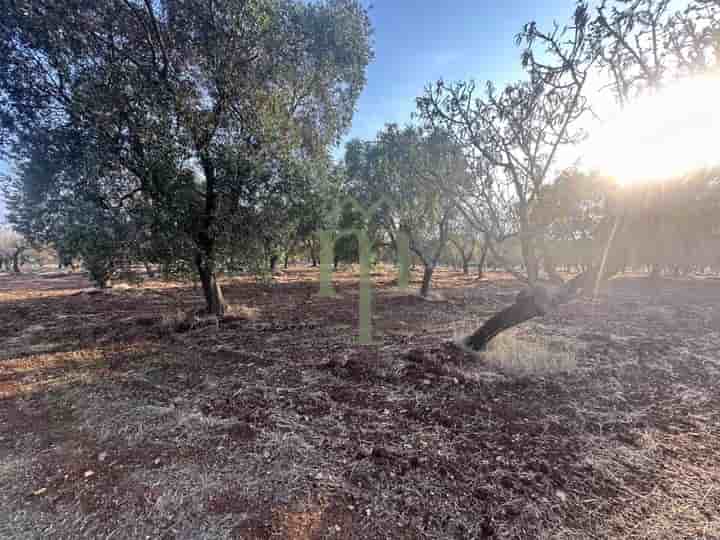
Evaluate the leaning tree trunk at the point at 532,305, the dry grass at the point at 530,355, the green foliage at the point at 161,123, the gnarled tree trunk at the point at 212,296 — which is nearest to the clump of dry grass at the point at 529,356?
the dry grass at the point at 530,355

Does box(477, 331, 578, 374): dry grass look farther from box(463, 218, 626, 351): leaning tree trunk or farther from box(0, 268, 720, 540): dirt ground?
box(463, 218, 626, 351): leaning tree trunk

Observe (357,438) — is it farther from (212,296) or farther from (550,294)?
(212,296)

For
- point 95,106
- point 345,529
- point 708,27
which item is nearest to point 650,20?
point 708,27

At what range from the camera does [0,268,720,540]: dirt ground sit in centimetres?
200

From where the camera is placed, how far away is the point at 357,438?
9.52 feet

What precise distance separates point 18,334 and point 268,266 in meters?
6.50

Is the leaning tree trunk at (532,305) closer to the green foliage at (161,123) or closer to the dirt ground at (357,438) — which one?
the dirt ground at (357,438)

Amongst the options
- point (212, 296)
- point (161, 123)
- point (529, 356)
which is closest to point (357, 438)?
point (529, 356)

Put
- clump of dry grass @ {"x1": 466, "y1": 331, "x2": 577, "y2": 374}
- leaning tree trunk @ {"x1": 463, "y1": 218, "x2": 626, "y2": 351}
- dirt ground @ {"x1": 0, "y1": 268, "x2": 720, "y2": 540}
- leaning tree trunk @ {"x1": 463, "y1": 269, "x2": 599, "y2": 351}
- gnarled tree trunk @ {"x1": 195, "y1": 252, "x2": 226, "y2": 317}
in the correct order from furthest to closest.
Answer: gnarled tree trunk @ {"x1": 195, "y1": 252, "x2": 226, "y2": 317} < leaning tree trunk @ {"x1": 463, "y1": 269, "x2": 599, "y2": 351} < clump of dry grass @ {"x1": 466, "y1": 331, "x2": 577, "y2": 374} < leaning tree trunk @ {"x1": 463, "y1": 218, "x2": 626, "y2": 351} < dirt ground @ {"x1": 0, "y1": 268, "x2": 720, "y2": 540}

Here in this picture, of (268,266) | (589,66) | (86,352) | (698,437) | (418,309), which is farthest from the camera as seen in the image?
(418,309)

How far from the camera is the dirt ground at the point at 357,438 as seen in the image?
2.00 m

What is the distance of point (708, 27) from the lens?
3.04 m

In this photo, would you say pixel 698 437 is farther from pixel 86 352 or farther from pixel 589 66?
pixel 86 352

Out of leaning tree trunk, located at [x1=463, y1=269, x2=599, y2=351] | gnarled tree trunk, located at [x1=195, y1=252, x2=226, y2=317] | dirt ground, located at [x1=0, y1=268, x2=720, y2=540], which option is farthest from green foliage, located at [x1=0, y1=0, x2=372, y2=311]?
leaning tree trunk, located at [x1=463, y1=269, x2=599, y2=351]
